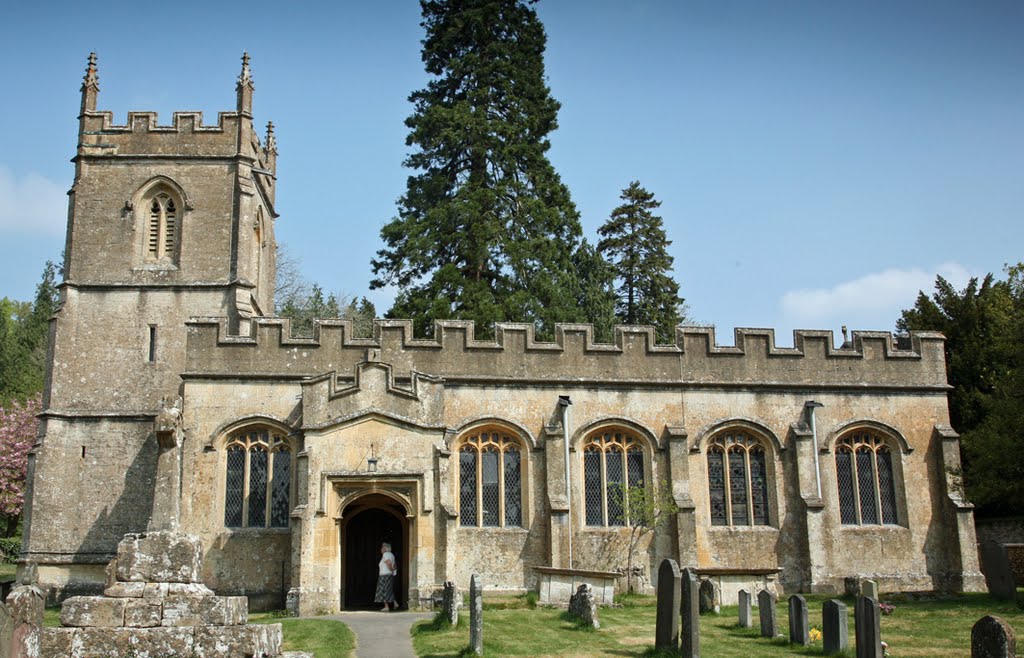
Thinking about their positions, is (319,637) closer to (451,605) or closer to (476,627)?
(451,605)

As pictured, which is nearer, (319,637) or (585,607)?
(319,637)

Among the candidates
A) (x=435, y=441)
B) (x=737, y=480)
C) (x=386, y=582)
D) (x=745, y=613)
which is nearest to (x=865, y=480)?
(x=737, y=480)

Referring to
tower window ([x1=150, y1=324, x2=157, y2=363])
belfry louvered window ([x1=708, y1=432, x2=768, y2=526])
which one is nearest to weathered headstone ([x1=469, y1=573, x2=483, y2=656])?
belfry louvered window ([x1=708, y1=432, x2=768, y2=526])

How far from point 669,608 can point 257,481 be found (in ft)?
37.2

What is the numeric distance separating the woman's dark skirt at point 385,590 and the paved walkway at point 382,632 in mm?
526

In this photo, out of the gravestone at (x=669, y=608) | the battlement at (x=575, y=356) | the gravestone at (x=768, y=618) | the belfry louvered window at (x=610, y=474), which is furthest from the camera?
the belfry louvered window at (x=610, y=474)

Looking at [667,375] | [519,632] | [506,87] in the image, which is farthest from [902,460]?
[506,87]

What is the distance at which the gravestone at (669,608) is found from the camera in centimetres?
1345

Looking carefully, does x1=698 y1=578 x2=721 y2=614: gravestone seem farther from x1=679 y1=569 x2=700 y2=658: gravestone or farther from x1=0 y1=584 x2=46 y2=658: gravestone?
x1=0 y1=584 x2=46 y2=658: gravestone

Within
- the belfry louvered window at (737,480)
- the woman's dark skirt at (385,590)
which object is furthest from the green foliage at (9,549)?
the belfry louvered window at (737,480)

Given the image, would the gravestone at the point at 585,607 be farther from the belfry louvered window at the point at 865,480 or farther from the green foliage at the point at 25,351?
the green foliage at the point at 25,351

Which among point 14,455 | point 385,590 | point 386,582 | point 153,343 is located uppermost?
point 153,343

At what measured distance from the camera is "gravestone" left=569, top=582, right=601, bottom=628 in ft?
53.3

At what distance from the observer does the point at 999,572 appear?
19.4 meters
